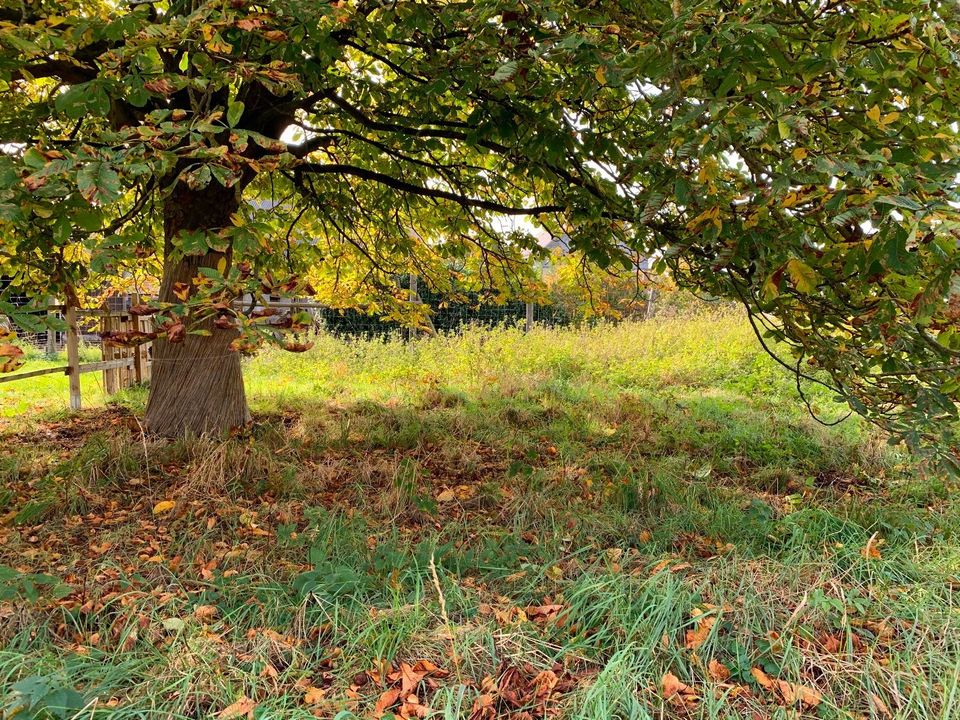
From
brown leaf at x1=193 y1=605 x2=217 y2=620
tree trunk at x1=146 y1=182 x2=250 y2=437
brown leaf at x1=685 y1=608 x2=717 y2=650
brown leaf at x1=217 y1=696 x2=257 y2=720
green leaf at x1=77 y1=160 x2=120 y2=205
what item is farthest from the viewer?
tree trunk at x1=146 y1=182 x2=250 y2=437

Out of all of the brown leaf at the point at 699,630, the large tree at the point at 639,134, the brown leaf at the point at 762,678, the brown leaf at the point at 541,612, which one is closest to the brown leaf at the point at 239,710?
the brown leaf at the point at 541,612

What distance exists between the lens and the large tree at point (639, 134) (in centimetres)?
170

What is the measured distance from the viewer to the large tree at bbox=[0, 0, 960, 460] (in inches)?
66.8

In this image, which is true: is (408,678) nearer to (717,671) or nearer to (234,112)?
(717,671)

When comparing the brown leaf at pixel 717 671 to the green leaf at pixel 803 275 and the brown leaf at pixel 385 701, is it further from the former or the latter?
the green leaf at pixel 803 275

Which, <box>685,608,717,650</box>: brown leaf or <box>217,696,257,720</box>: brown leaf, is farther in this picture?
<box>685,608,717,650</box>: brown leaf

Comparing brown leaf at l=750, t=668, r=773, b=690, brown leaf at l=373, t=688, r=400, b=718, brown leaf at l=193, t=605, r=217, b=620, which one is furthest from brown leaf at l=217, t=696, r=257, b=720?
brown leaf at l=750, t=668, r=773, b=690

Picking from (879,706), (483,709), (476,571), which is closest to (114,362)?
(476,571)

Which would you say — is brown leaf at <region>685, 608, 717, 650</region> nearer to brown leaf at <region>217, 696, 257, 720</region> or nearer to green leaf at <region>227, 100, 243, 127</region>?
brown leaf at <region>217, 696, 257, 720</region>

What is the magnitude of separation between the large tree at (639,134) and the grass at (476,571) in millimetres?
909

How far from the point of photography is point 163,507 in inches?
133

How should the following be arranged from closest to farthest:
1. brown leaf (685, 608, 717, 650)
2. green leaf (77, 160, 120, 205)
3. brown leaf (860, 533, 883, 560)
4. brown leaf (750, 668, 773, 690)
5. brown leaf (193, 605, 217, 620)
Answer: green leaf (77, 160, 120, 205), brown leaf (750, 668, 773, 690), brown leaf (685, 608, 717, 650), brown leaf (193, 605, 217, 620), brown leaf (860, 533, 883, 560)

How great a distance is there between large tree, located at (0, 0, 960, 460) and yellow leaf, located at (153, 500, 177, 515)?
133cm

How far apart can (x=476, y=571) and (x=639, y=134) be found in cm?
256
